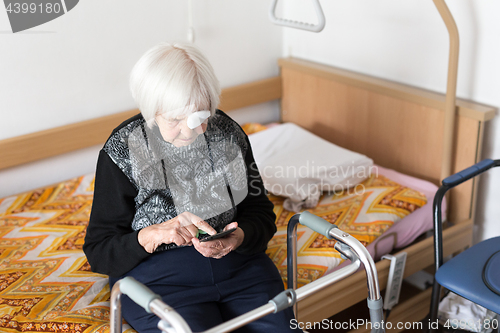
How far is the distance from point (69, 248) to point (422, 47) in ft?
5.19

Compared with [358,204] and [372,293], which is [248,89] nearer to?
[358,204]

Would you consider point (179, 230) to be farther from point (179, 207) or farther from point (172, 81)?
point (172, 81)

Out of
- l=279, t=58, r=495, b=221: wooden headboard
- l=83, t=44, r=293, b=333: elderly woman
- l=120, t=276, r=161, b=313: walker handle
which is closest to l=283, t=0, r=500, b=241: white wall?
l=279, t=58, r=495, b=221: wooden headboard

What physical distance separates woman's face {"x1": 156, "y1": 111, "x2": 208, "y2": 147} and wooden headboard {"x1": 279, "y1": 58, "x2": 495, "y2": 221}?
42.7 inches

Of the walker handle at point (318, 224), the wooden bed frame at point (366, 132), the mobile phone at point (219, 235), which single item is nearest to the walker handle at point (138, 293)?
the mobile phone at point (219, 235)

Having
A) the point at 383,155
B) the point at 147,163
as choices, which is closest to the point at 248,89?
the point at 383,155

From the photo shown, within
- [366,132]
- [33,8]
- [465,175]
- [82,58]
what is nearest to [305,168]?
[366,132]

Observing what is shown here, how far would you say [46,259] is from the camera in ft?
5.49

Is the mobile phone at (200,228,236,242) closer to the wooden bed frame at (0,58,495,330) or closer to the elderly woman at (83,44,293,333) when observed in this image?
the elderly woman at (83,44,293,333)

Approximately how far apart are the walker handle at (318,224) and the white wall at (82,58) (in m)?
1.40

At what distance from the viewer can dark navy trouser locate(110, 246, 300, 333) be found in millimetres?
1270

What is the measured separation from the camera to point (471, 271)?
1425 mm

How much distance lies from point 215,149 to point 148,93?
27cm

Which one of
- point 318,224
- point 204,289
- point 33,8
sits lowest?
point 204,289
